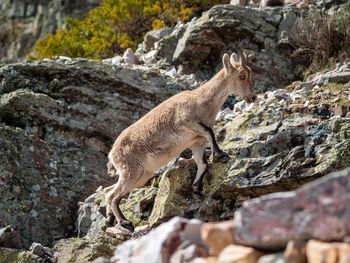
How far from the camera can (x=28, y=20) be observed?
2644 cm

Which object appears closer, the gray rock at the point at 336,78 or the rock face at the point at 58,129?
the rock face at the point at 58,129

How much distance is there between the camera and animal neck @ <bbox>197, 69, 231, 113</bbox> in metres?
9.16

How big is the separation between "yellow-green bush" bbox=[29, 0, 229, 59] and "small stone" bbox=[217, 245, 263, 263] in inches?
518

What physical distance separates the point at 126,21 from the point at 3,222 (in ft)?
32.8

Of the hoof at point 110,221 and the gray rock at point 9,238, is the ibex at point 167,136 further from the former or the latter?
the gray rock at point 9,238

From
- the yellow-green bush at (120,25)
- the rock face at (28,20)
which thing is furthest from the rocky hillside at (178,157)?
the rock face at (28,20)

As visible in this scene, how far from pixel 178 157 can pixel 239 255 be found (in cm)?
665

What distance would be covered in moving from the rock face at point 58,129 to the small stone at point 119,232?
158 centimetres

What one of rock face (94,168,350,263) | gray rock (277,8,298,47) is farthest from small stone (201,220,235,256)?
gray rock (277,8,298,47)

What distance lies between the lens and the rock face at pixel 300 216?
317cm

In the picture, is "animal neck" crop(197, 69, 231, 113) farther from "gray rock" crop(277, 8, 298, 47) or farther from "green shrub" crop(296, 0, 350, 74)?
"gray rock" crop(277, 8, 298, 47)

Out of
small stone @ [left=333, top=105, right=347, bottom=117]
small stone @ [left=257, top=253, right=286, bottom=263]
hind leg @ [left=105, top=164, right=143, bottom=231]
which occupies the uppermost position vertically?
small stone @ [left=257, top=253, right=286, bottom=263]

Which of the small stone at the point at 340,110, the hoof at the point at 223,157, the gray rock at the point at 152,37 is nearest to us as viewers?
the hoof at the point at 223,157

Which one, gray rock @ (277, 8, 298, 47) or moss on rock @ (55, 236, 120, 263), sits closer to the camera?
moss on rock @ (55, 236, 120, 263)
